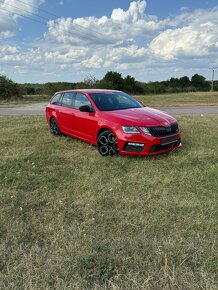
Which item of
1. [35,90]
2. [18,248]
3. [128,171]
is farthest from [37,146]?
[35,90]

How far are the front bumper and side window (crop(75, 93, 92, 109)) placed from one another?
157cm

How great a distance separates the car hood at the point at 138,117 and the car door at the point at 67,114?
1552 mm

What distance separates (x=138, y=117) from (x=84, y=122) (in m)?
1.57

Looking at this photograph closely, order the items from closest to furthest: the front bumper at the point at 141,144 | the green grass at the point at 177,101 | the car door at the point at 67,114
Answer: the front bumper at the point at 141,144 < the car door at the point at 67,114 < the green grass at the point at 177,101

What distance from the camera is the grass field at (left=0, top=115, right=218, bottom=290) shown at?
2639 millimetres

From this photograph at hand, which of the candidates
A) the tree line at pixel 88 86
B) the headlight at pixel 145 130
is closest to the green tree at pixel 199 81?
the tree line at pixel 88 86

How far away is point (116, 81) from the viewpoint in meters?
51.5

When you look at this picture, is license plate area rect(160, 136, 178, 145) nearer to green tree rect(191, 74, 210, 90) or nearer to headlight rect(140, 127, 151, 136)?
headlight rect(140, 127, 151, 136)

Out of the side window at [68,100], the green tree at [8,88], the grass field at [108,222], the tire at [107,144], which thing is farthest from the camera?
the green tree at [8,88]

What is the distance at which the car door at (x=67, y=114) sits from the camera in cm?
792

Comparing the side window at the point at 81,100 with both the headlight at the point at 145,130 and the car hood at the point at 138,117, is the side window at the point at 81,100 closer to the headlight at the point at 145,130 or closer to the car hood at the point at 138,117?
the car hood at the point at 138,117

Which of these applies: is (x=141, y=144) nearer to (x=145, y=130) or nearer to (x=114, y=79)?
(x=145, y=130)

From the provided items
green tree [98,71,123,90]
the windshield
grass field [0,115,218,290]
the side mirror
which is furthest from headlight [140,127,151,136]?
green tree [98,71,123,90]

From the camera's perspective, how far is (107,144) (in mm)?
6562
